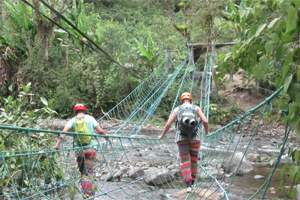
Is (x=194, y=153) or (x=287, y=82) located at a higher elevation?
(x=287, y=82)

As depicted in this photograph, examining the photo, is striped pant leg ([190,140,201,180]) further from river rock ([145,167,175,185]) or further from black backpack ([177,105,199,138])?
river rock ([145,167,175,185])

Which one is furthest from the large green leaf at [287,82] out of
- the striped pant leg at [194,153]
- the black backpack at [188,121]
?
the striped pant leg at [194,153]

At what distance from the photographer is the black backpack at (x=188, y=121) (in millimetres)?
2750

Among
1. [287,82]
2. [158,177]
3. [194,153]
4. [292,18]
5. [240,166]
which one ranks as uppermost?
[292,18]

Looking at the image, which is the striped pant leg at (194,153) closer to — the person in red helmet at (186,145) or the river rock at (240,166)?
the person in red helmet at (186,145)

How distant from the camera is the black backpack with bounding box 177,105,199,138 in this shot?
2.75 meters

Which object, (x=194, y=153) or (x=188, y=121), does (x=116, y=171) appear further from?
(x=188, y=121)

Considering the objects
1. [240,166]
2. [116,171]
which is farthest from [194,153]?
[240,166]

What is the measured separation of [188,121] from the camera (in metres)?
2.75

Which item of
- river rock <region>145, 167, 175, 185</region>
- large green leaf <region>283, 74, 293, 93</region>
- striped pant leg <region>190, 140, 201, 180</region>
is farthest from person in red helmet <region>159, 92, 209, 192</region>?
large green leaf <region>283, 74, 293, 93</region>

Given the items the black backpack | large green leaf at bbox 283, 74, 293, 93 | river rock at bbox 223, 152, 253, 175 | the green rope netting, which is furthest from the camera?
river rock at bbox 223, 152, 253, 175

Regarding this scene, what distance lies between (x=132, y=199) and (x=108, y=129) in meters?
4.90

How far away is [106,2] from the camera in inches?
700

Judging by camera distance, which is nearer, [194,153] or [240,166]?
[194,153]
